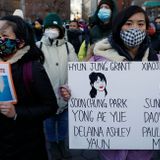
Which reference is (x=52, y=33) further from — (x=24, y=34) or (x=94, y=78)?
(x=24, y=34)

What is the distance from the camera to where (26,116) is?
262 cm

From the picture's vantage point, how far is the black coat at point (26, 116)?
2.63 meters

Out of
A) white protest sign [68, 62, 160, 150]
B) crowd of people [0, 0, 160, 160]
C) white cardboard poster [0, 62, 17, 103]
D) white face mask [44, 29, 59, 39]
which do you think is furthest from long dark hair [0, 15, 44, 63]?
white face mask [44, 29, 59, 39]

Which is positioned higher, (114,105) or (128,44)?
(128,44)

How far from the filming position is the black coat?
263 centimetres

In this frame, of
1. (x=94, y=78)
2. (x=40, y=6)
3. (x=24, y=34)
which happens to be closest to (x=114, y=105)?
(x=94, y=78)

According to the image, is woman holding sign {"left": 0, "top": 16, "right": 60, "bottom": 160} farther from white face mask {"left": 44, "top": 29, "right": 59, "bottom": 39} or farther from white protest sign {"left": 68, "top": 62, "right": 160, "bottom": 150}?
white face mask {"left": 44, "top": 29, "right": 59, "bottom": 39}

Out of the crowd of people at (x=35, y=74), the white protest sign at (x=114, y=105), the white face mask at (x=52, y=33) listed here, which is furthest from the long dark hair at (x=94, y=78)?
the white face mask at (x=52, y=33)

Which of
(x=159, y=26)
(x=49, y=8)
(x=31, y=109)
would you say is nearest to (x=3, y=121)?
(x=31, y=109)

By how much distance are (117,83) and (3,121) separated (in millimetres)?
888

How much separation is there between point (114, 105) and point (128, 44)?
46 centimetres

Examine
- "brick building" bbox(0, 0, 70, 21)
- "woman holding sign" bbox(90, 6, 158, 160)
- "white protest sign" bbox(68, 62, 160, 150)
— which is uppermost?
"woman holding sign" bbox(90, 6, 158, 160)

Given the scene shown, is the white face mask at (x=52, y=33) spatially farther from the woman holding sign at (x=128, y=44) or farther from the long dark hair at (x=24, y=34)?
the long dark hair at (x=24, y=34)

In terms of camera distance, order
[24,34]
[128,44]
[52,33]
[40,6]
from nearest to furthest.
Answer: [24,34] < [128,44] < [52,33] < [40,6]
